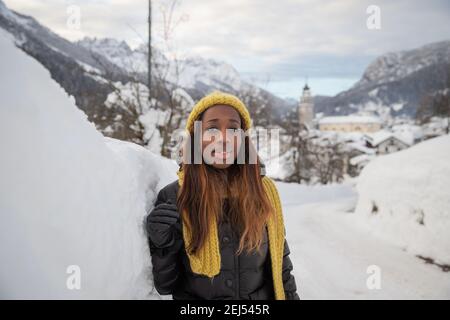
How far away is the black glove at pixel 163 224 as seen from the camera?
1493mm

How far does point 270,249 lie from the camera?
A: 1.83m

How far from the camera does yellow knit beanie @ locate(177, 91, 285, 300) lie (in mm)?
1639

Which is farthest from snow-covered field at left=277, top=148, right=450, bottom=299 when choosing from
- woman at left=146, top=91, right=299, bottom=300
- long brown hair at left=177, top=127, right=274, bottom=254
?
long brown hair at left=177, top=127, right=274, bottom=254

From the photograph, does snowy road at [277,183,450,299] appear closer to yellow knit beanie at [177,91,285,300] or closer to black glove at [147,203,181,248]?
yellow knit beanie at [177,91,285,300]

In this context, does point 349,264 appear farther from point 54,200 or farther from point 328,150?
point 328,150

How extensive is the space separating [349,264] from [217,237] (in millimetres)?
5304

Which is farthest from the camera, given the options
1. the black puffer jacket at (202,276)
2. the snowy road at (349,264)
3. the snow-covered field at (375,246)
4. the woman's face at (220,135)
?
the snow-covered field at (375,246)

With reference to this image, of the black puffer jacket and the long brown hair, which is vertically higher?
the long brown hair

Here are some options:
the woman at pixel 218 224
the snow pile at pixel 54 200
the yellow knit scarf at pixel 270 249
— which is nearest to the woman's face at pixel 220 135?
the woman at pixel 218 224

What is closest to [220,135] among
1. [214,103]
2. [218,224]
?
[214,103]

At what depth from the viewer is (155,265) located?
63.6 inches

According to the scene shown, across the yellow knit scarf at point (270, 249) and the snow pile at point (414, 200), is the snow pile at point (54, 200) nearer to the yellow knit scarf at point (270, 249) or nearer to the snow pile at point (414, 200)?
the yellow knit scarf at point (270, 249)
